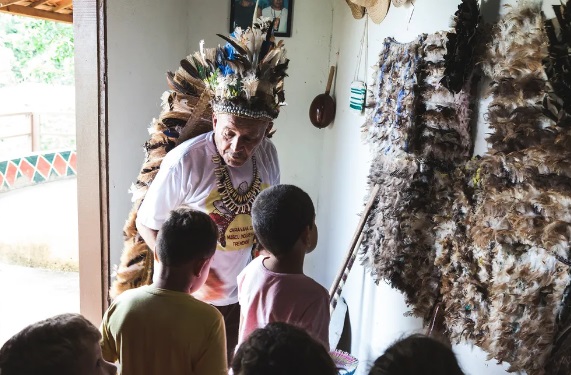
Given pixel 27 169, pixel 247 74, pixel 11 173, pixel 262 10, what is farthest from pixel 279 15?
pixel 27 169

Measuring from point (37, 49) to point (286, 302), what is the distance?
11.3 meters

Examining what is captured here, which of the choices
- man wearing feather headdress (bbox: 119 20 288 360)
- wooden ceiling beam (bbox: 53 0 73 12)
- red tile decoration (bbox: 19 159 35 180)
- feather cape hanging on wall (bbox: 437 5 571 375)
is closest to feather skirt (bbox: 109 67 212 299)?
man wearing feather headdress (bbox: 119 20 288 360)

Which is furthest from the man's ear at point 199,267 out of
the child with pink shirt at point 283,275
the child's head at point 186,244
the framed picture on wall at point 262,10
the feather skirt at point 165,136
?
the framed picture on wall at point 262,10

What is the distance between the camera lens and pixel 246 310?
138 cm

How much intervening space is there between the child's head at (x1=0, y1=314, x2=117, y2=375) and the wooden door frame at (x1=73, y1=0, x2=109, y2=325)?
158 centimetres

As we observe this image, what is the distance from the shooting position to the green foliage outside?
34.1ft

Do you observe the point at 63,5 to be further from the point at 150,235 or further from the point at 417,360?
the point at 417,360

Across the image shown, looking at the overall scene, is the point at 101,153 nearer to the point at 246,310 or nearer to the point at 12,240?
the point at 246,310

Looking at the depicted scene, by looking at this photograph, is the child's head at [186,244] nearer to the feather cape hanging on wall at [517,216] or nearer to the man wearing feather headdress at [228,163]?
the man wearing feather headdress at [228,163]

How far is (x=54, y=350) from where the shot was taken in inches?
36.9

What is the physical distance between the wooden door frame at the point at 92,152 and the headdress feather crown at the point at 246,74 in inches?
29.9

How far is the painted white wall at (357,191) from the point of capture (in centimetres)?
163

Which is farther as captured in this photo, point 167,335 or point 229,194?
point 229,194

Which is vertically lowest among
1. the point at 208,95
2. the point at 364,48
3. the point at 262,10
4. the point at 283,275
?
the point at 283,275
